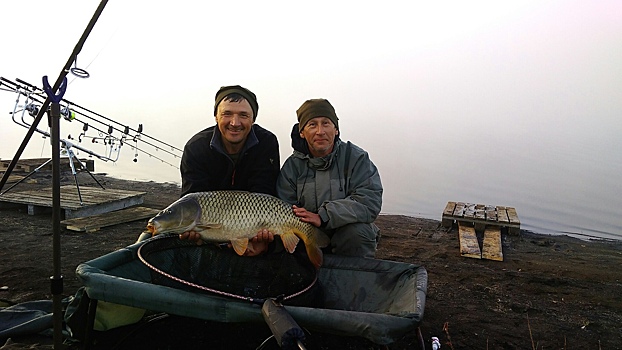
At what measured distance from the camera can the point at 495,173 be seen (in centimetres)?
1053

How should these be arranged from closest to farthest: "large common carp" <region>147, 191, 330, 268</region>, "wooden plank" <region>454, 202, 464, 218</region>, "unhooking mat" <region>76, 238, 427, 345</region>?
"unhooking mat" <region>76, 238, 427, 345</region>
"large common carp" <region>147, 191, 330, 268</region>
"wooden plank" <region>454, 202, 464, 218</region>

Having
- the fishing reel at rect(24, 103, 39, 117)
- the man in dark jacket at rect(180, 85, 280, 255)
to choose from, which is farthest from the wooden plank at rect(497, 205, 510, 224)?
the fishing reel at rect(24, 103, 39, 117)

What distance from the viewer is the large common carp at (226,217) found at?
178 centimetres

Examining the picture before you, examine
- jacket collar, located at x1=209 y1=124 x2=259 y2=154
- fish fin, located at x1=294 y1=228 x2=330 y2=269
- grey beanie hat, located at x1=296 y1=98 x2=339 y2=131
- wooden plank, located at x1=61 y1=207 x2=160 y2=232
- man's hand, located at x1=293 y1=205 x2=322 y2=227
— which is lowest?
wooden plank, located at x1=61 y1=207 x2=160 y2=232

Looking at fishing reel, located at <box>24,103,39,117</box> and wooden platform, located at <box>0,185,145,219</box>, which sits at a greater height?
fishing reel, located at <box>24,103,39,117</box>

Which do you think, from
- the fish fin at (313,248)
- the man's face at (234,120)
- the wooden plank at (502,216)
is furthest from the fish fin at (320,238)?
the wooden plank at (502,216)

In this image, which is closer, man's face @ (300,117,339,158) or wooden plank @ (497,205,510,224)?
man's face @ (300,117,339,158)

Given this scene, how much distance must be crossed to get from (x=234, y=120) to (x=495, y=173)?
9.50 m

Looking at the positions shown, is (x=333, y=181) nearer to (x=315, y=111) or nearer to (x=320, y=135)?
(x=320, y=135)

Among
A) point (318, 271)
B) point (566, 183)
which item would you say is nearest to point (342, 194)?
point (318, 271)

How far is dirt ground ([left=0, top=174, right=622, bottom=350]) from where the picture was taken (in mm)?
1906

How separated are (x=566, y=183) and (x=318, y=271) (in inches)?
349

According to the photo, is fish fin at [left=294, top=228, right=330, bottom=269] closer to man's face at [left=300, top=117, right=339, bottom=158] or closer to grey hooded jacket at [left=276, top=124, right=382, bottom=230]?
grey hooded jacket at [left=276, top=124, right=382, bottom=230]

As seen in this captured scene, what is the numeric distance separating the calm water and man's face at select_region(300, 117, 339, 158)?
15.9ft
